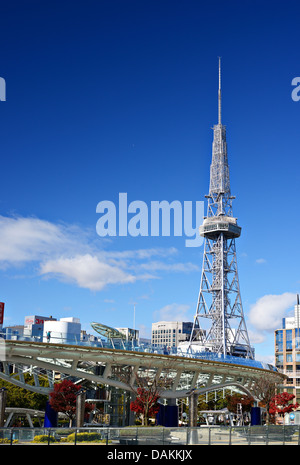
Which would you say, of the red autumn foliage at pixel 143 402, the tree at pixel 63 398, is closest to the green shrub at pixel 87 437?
the red autumn foliage at pixel 143 402

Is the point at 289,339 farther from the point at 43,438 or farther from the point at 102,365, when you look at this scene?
the point at 43,438

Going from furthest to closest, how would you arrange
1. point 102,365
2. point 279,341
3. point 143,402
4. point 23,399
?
point 279,341
point 23,399
point 102,365
point 143,402

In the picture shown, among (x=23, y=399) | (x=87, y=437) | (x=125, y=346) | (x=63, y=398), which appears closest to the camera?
(x=87, y=437)

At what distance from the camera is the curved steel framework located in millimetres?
57656

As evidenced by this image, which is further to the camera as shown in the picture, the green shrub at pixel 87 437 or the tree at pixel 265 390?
the tree at pixel 265 390

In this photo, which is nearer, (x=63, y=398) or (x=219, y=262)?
(x=63, y=398)

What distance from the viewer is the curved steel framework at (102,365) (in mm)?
57656

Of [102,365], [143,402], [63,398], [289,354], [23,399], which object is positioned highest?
[289,354]

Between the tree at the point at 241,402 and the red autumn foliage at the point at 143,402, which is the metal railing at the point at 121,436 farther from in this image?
the tree at the point at 241,402

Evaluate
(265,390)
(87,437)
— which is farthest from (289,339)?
(87,437)

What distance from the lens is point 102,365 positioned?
67.0 metres

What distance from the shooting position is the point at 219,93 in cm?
16100

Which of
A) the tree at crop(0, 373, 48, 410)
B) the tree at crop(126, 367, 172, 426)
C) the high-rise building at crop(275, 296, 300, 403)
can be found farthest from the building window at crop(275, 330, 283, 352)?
the tree at crop(126, 367, 172, 426)
